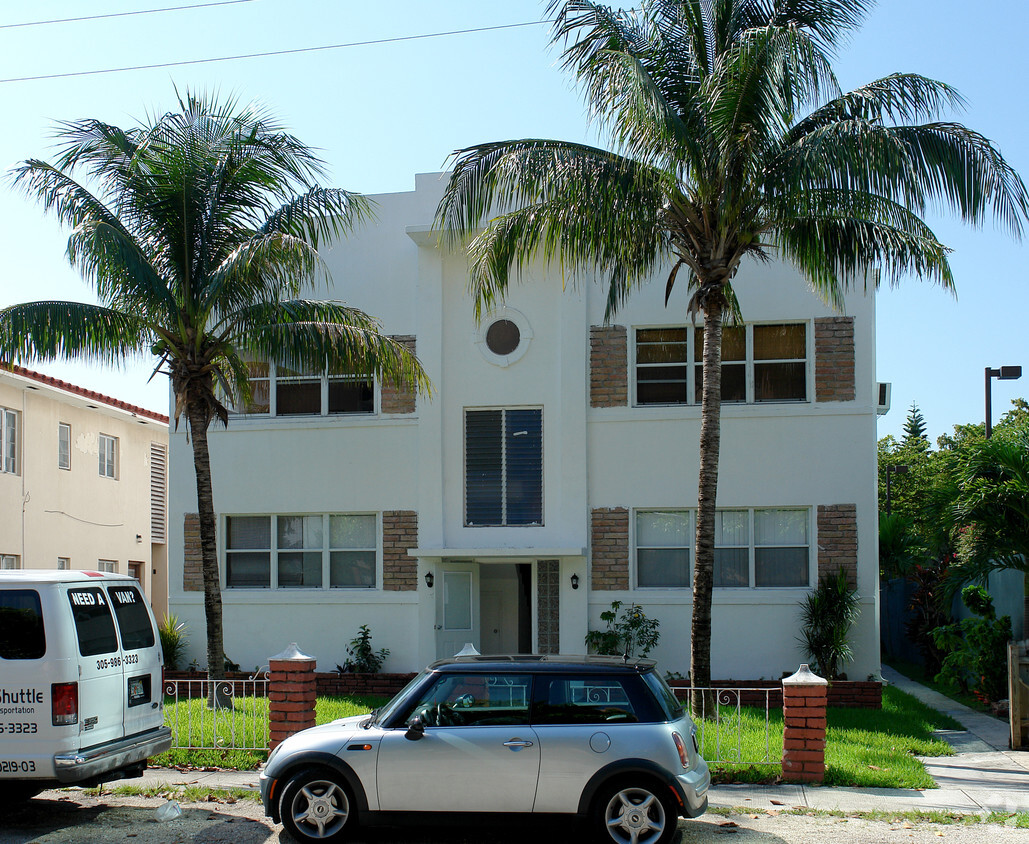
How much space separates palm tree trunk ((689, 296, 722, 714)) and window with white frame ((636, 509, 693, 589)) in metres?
3.62

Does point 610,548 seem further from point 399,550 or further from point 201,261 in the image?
point 201,261

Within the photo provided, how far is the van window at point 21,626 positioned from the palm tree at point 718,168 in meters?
6.75

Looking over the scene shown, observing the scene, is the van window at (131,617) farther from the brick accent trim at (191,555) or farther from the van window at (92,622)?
the brick accent trim at (191,555)

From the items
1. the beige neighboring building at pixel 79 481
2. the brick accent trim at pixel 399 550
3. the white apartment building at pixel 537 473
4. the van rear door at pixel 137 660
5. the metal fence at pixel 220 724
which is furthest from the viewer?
the beige neighboring building at pixel 79 481

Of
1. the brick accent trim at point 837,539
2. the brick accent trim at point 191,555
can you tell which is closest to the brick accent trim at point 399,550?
the brick accent trim at point 191,555

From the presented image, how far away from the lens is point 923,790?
9859 millimetres

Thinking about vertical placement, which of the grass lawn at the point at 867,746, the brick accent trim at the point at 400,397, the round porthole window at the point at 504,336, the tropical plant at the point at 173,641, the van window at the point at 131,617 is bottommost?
the grass lawn at the point at 867,746

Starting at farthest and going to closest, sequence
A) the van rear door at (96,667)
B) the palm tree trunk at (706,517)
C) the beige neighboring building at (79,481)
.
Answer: the beige neighboring building at (79,481), the palm tree trunk at (706,517), the van rear door at (96,667)

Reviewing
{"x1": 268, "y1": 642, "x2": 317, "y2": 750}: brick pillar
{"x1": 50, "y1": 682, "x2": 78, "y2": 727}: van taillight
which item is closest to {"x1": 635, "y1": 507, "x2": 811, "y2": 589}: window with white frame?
{"x1": 268, "y1": 642, "x2": 317, "y2": 750}: brick pillar

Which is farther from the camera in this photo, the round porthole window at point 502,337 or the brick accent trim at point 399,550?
the round porthole window at point 502,337

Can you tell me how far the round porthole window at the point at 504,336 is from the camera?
1728 cm

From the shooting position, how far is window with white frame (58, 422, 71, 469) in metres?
23.8

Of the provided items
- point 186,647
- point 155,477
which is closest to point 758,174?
point 186,647

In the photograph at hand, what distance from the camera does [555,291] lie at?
17.3 m
